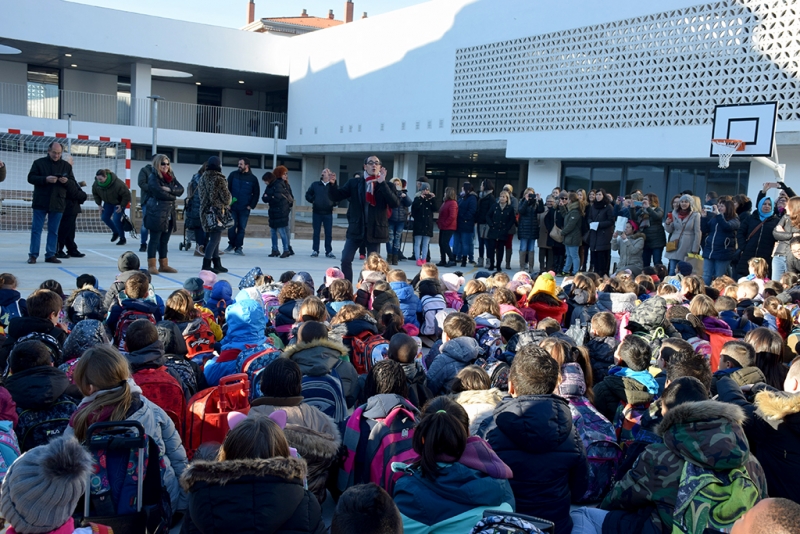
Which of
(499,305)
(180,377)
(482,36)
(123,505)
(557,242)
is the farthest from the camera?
(482,36)

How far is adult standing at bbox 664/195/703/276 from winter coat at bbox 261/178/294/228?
6.77 m

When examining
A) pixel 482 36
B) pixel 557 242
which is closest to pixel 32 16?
pixel 482 36

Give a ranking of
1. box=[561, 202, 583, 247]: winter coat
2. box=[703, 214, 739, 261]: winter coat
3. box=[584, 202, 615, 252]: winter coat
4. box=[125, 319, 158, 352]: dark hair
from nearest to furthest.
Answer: box=[125, 319, 158, 352]: dark hair
box=[703, 214, 739, 261]: winter coat
box=[584, 202, 615, 252]: winter coat
box=[561, 202, 583, 247]: winter coat

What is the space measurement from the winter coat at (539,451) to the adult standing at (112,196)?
39.8 ft

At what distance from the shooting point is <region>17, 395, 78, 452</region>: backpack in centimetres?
340

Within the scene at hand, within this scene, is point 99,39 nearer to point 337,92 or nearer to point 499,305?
point 337,92

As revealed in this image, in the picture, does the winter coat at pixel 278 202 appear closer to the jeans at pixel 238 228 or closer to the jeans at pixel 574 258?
the jeans at pixel 238 228

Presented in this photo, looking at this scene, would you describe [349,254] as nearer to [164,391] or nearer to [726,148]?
[164,391]

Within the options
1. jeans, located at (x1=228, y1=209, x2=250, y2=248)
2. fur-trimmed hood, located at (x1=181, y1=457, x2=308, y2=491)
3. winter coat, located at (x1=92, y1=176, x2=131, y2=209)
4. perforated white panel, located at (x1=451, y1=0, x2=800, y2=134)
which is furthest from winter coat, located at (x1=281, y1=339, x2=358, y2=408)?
perforated white panel, located at (x1=451, y1=0, x2=800, y2=134)

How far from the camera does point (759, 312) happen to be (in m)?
6.34

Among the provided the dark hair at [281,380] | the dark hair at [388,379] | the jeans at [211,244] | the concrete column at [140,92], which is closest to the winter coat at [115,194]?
the jeans at [211,244]

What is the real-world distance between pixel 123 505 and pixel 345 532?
1.35 metres

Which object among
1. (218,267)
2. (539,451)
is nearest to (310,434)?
(539,451)

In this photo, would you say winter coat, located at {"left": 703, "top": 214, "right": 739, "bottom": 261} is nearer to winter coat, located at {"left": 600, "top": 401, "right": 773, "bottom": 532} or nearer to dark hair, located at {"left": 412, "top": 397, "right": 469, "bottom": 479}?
winter coat, located at {"left": 600, "top": 401, "right": 773, "bottom": 532}
